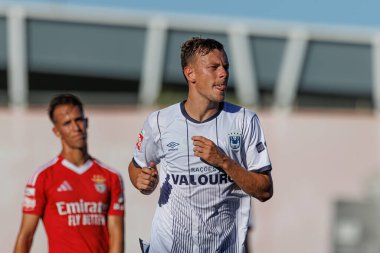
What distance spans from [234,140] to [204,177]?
307mm

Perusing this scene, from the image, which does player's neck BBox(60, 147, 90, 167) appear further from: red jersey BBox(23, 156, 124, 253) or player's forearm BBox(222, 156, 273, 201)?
player's forearm BBox(222, 156, 273, 201)

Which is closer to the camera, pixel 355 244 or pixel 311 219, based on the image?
pixel 355 244

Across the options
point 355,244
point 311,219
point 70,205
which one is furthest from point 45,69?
point 70,205

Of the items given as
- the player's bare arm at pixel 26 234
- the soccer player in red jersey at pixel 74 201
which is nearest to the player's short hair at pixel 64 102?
the soccer player in red jersey at pixel 74 201

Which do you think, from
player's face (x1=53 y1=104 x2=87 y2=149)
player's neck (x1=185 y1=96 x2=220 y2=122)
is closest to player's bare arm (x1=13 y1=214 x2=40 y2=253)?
player's face (x1=53 y1=104 x2=87 y2=149)

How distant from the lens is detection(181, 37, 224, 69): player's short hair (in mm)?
6895

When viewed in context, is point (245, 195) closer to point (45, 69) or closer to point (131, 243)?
point (131, 243)

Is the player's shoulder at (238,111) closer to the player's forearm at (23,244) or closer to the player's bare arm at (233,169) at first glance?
the player's bare arm at (233,169)

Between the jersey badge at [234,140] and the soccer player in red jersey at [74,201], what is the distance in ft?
7.72

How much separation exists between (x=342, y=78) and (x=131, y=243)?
16.7 m

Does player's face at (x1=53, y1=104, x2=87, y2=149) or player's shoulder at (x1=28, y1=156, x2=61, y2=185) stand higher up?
player's face at (x1=53, y1=104, x2=87, y2=149)

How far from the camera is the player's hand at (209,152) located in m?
6.53

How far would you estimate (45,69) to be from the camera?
41156 millimetres

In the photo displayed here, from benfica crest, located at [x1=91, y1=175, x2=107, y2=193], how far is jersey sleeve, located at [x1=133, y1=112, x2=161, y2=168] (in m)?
1.83
